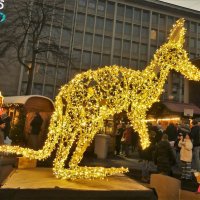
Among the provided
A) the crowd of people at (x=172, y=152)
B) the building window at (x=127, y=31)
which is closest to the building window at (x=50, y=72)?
the building window at (x=127, y=31)

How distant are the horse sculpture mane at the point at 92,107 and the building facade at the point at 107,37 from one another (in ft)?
132

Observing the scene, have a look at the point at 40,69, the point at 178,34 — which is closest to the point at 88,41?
the point at 40,69

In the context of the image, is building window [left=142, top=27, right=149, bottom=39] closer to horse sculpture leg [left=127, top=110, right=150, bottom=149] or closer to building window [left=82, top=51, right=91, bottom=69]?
building window [left=82, top=51, right=91, bottom=69]

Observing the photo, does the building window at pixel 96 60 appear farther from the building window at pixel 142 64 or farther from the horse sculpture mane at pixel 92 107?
the horse sculpture mane at pixel 92 107

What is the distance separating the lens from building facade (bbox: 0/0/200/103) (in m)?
50.8

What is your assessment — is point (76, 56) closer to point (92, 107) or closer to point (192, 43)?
point (192, 43)

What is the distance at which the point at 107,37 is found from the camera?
55.8m

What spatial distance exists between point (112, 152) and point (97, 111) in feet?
37.2

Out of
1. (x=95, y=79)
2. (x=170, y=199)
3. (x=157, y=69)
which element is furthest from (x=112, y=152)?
(x=170, y=199)

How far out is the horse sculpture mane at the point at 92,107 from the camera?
26.1 feet

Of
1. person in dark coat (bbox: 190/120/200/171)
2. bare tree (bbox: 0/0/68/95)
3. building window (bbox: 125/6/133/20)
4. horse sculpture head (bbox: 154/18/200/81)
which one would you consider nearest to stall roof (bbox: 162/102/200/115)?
bare tree (bbox: 0/0/68/95)

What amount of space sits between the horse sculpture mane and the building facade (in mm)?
40309

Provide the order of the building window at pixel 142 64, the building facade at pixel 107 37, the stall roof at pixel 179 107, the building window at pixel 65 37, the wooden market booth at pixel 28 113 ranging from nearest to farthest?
the wooden market booth at pixel 28 113, the stall roof at pixel 179 107, the building facade at pixel 107 37, the building window at pixel 65 37, the building window at pixel 142 64

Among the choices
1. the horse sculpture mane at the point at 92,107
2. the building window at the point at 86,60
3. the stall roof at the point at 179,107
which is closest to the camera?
the horse sculpture mane at the point at 92,107
